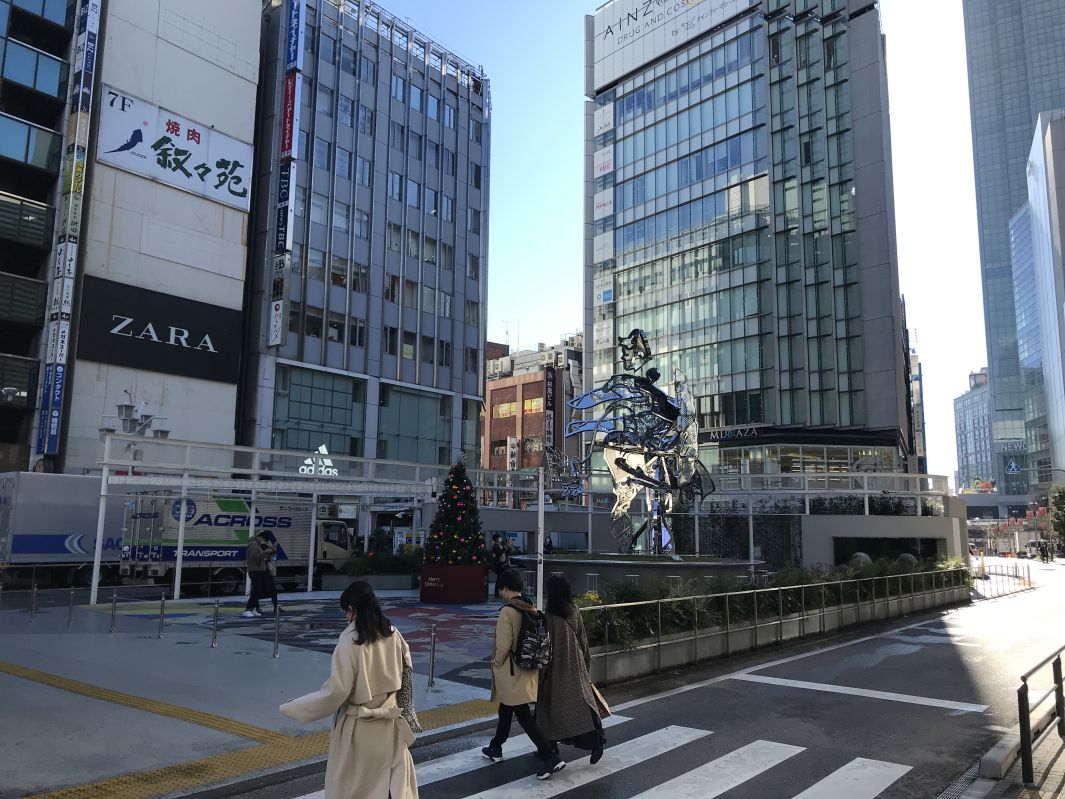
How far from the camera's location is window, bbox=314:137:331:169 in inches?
1944

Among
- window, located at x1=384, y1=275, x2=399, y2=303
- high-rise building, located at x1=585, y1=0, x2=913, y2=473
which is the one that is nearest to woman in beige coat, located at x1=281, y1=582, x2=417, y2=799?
window, located at x1=384, y1=275, x2=399, y2=303

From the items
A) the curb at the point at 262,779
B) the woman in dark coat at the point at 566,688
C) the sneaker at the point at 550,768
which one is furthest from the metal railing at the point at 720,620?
the curb at the point at 262,779

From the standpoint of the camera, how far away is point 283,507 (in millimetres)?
27312

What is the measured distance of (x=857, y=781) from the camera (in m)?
7.25

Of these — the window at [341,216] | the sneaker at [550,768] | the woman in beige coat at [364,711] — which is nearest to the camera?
the woman in beige coat at [364,711]

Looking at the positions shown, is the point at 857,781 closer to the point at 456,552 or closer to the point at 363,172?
the point at 456,552

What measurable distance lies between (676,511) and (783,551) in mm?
4695

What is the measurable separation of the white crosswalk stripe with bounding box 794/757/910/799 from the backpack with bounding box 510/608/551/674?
2412 millimetres

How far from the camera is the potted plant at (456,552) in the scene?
22672mm

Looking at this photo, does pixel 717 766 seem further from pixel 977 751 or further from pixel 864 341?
pixel 864 341

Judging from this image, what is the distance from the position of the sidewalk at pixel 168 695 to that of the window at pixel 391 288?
3734cm

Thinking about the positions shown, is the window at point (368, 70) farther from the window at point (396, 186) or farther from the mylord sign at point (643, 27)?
the mylord sign at point (643, 27)

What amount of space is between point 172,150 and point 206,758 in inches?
1712

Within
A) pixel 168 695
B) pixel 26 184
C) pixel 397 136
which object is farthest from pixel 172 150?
pixel 168 695
